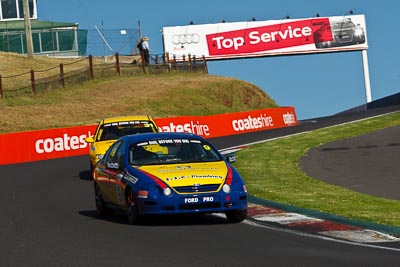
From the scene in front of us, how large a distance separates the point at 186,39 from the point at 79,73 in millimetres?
30354

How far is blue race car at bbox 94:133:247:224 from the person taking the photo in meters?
14.5

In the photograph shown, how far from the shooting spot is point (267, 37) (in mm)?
91438

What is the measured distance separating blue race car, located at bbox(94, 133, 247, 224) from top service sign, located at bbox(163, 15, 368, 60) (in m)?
73.7

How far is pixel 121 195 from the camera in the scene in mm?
15422

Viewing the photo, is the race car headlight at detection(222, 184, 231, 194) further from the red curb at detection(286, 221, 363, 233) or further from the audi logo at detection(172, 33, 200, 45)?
the audi logo at detection(172, 33, 200, 45)

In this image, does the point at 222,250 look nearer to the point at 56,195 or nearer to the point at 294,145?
the point at 56,195

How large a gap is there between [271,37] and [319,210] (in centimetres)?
7542

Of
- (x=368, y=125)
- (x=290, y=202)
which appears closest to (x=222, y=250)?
(x=290, y=202)

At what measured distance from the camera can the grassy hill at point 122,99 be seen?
52031mm

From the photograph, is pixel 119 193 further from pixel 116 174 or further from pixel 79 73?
pixel 79 73

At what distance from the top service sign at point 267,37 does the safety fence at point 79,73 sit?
55.2 feet

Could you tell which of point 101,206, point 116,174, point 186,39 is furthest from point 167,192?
point 186,39

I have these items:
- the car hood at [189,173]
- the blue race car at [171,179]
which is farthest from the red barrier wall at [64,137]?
the car hood at [189,173]

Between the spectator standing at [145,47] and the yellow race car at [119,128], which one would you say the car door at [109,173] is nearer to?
the yellow race car at [119,128]
